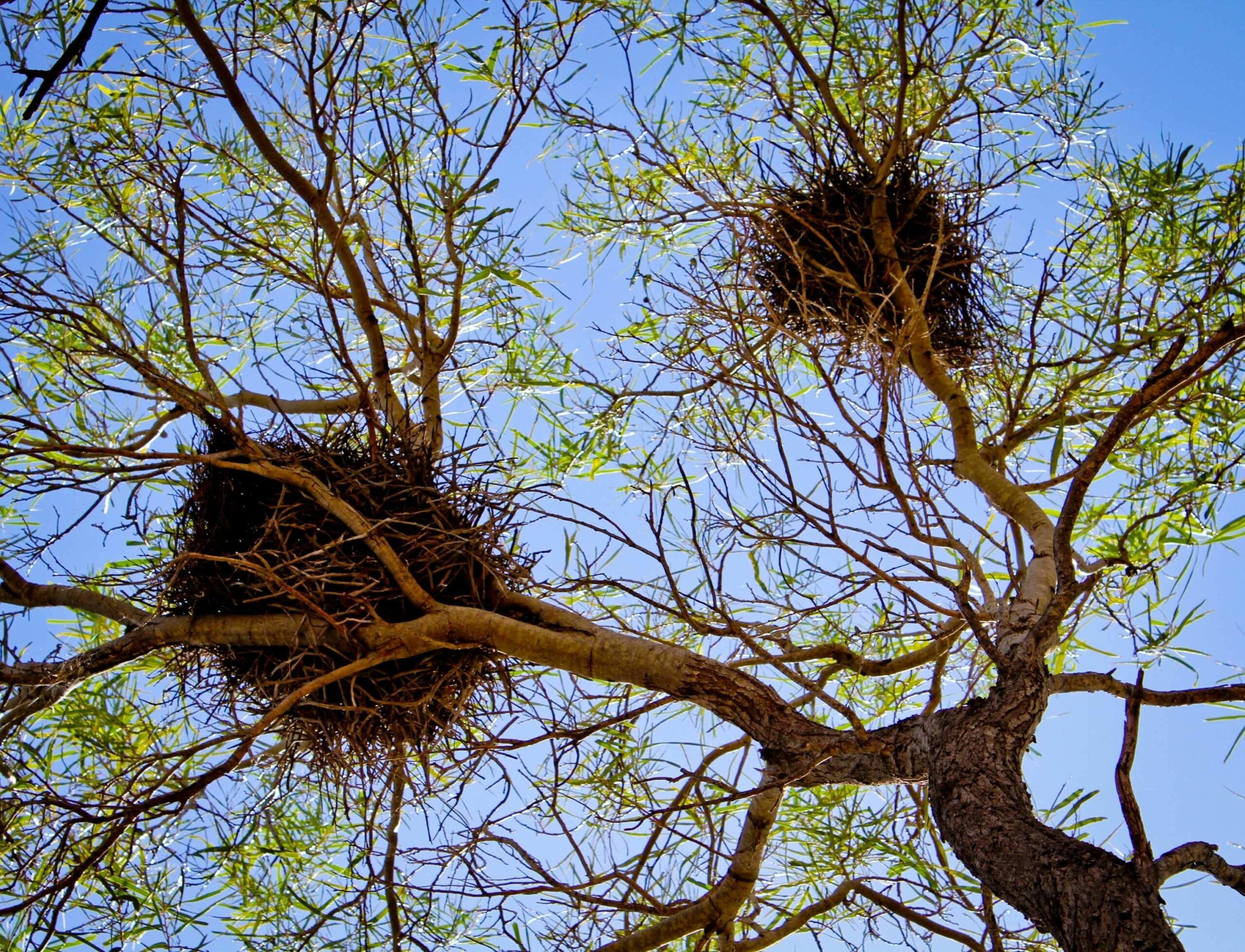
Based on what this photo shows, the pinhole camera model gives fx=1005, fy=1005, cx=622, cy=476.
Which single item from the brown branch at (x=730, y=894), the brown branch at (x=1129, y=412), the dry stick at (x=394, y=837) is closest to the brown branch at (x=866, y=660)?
the brown branch at (x=730, y=894)

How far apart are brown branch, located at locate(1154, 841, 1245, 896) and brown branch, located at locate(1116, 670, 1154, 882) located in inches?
0.9

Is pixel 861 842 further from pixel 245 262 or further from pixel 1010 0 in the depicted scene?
pixel 1010 0

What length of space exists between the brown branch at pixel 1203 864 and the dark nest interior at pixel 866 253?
3.34 ft

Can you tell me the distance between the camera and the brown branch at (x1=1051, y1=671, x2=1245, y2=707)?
1.01 metres

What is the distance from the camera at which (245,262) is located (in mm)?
1794

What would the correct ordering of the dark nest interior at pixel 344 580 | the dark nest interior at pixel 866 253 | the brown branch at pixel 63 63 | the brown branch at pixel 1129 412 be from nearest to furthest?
the brown branch at pixel 63 63 < the brown branch at pixel 1129 412 < the dark nest interior at pixel 344 580 < the dark nest interior at pixel 866 253

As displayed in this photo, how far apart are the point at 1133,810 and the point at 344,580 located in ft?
3.09

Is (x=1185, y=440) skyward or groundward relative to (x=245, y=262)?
skyward

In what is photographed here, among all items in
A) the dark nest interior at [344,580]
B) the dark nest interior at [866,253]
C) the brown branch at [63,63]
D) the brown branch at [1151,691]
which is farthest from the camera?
the dark nest interior at [866,253]

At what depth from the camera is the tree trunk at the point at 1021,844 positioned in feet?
2.36

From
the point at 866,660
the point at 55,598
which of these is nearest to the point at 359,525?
the point at 55,598

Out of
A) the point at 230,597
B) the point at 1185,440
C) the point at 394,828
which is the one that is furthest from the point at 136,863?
the point at 1185,440

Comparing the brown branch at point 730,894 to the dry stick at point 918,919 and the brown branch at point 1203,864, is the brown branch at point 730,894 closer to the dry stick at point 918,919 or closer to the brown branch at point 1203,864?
the dry stick at point 918,919

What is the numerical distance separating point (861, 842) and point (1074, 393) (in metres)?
0.88
